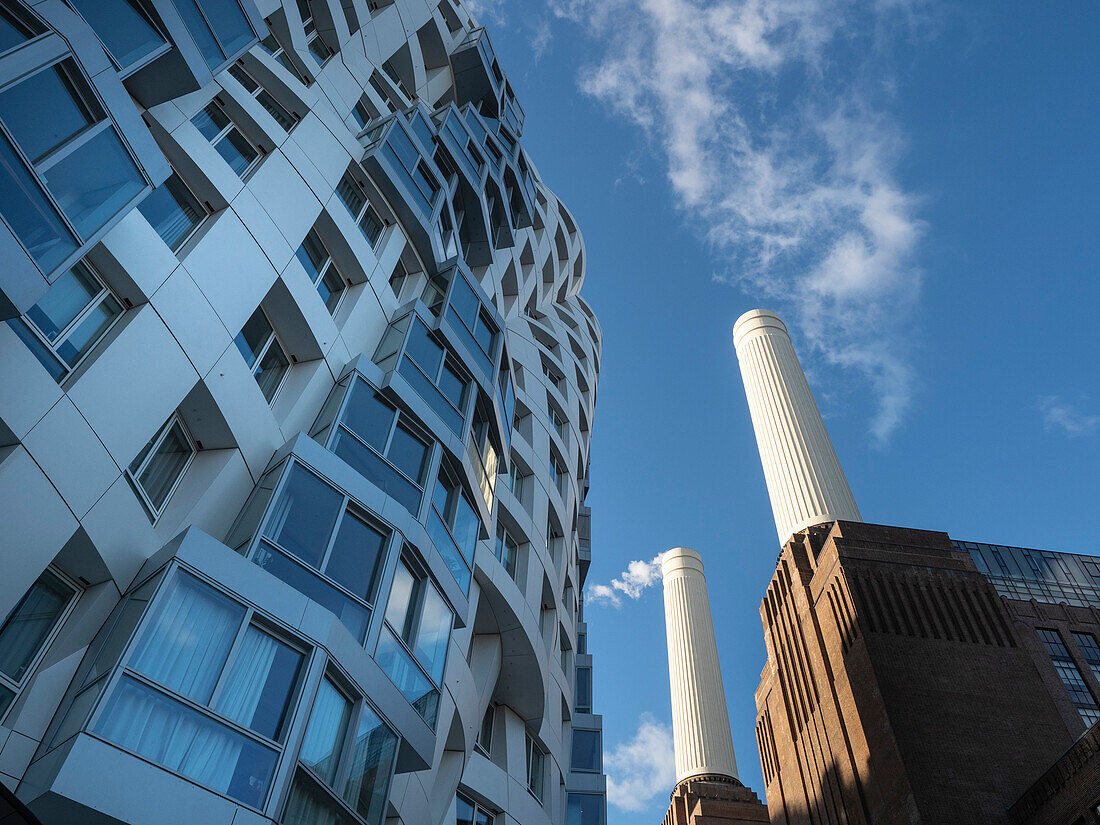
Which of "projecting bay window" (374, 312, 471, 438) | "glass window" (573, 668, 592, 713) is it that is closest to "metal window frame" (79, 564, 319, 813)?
"projecting bay window" (374, 312, 471, 438)

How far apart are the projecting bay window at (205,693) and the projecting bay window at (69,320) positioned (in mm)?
3410

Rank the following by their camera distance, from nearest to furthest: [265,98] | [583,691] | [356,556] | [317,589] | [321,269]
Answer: [317,589] → [356,556] → [321,269] → [265,98] → [583,691]

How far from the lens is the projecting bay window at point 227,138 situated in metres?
15.7

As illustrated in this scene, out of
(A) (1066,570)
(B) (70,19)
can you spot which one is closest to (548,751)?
(B) (70,19)

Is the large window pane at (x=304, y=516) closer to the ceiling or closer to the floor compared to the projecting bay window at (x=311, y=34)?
closer to the floor

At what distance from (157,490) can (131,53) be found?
265 inches

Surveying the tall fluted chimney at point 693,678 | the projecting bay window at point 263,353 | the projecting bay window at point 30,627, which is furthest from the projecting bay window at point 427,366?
the tall fluted chimney at point 693,678

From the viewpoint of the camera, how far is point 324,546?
12.5 m

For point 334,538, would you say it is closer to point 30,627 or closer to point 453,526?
point 30,627

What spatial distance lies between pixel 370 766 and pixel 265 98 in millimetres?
14690

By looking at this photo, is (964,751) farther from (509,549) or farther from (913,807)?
(509,549)

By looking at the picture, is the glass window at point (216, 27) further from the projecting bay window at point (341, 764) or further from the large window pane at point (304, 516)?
the projecting bay window at point (341, 764)

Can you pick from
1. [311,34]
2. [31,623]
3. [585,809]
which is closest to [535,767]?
[585,809]

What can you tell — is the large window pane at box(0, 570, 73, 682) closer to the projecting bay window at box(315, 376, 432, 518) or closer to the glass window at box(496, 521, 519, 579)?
the projecting bay window at box(315, 376, 432, 518)
